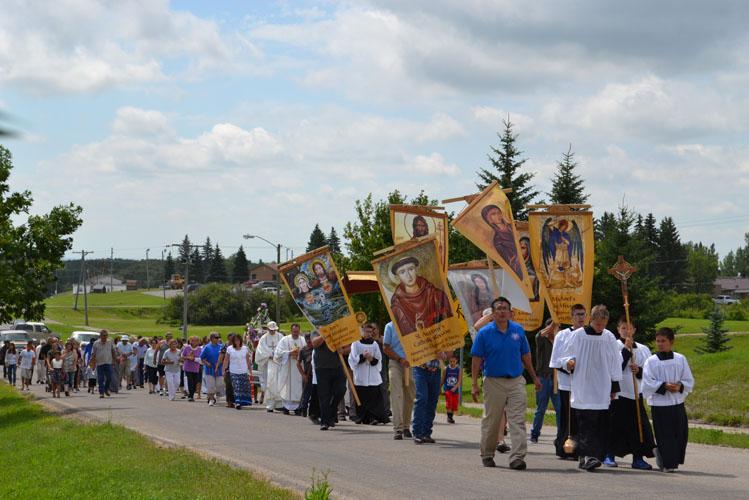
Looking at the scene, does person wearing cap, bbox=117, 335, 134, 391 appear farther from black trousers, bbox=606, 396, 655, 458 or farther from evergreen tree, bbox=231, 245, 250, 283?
evergreen tree, bbox=231, 245, 250, 283

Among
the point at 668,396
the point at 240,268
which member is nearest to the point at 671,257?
the point at 240,268

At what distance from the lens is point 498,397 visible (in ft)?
39.4

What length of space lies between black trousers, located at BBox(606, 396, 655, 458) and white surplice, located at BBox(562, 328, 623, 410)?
2.38 ft

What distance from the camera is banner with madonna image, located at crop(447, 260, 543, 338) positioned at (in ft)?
53.3

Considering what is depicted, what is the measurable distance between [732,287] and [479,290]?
172542mm

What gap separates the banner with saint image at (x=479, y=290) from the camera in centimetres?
1623

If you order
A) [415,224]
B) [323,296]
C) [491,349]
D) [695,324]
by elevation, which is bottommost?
[491,349]

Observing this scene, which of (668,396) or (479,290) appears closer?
(668,396)

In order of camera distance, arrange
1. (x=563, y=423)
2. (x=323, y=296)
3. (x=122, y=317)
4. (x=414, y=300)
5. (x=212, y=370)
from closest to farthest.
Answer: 1. (x=563, y=423)
2. (x=414, y=300)
3. (x=323, y=296)
4. (x=212, y=370)
5. (x=122, y=317)

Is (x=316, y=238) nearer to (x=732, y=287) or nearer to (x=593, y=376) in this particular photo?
(x=732, y=287)

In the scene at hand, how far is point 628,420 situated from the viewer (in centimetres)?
1262

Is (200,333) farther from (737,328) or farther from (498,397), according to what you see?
(498,397)

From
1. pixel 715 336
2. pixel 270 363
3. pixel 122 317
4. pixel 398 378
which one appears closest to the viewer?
pixel 398 378

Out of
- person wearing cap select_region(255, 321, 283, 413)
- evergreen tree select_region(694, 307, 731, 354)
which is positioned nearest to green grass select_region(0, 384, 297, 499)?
person wearing cap select_region(255, 321, 283, 413)
